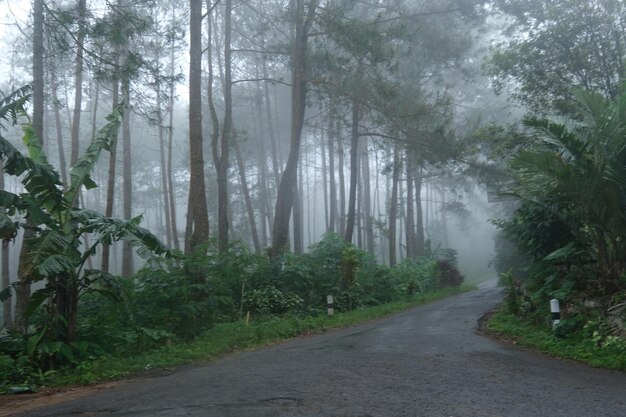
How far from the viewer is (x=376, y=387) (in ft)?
24.4

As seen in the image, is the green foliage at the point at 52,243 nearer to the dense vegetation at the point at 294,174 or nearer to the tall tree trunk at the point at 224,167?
the dense vegetation at the point at 294,174

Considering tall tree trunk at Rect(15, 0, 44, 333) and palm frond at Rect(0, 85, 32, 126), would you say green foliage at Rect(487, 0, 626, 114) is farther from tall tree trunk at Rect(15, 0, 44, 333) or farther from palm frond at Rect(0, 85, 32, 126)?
palm frond at Rect(0, 85, 32, 126)

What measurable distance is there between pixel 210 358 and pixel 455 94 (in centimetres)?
3486

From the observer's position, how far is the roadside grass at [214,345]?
379 inches

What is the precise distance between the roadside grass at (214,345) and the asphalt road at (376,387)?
78 centimetres

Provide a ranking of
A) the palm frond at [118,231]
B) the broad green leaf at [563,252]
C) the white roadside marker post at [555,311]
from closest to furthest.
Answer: the palm frond at [118,231] → the white roadside marker post at [555,311] → the broad green leaf at [563,252]

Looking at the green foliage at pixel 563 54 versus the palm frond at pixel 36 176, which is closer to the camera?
the palm frond at pixel 36 176

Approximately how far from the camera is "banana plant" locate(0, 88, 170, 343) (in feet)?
32.4

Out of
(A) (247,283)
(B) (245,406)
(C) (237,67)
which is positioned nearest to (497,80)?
(A) (247,283)

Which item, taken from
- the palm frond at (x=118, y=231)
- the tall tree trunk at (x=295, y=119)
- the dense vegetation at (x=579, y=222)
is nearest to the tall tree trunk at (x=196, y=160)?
the tall tree trunk at (x=295, y=119)

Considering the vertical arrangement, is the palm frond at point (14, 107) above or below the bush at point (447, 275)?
above

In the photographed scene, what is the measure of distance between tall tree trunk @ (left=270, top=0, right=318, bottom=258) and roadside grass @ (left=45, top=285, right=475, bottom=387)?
454 centimetres

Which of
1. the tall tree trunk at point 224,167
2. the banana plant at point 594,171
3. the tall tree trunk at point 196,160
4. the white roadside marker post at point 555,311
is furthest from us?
the tall tree trunk at point 224,167

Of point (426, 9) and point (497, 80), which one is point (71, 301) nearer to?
point (497, 80)
